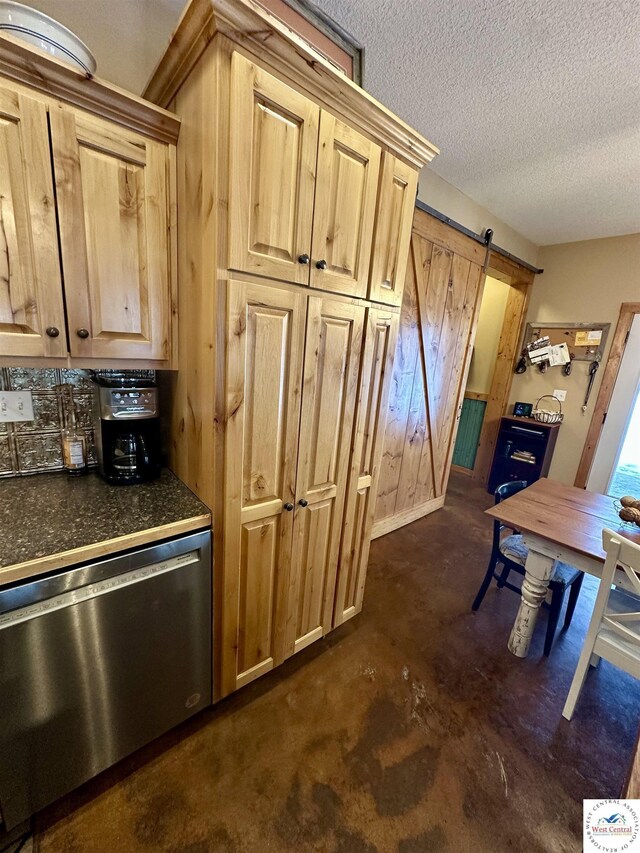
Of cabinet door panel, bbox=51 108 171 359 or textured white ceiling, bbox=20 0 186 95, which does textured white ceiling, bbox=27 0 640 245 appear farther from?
cabinet door panel, bbox=51 108 171 359

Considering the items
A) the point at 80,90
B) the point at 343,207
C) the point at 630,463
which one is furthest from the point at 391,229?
the point at 630,463

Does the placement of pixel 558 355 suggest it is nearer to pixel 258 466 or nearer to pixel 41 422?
pixel 258 466

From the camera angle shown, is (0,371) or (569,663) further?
(569,663)

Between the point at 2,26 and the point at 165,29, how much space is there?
2.28ft

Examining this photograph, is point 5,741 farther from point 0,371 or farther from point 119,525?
point 0,371

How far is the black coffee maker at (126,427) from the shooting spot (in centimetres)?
127

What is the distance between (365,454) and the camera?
1.67 metres

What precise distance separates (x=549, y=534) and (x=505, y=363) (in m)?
3.12

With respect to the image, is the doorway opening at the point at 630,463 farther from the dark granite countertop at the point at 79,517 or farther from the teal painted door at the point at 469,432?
the dark granite countertop at the point at 79,517

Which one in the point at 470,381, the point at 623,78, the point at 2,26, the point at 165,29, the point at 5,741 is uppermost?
the point at 623,78

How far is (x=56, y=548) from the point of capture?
927 millimetres

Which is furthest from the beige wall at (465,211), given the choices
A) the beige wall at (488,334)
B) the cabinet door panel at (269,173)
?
the cabinet door panel at (269,173)

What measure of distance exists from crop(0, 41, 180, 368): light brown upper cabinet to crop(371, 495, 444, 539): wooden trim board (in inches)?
89.5

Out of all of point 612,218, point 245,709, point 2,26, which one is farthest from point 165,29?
point 612,218
